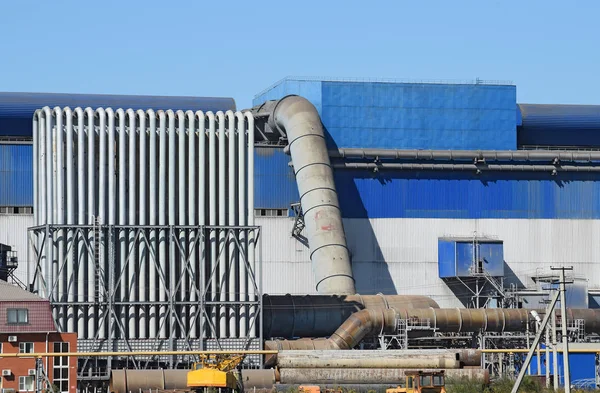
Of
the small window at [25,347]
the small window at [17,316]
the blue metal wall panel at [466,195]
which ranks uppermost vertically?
the blue metal wall panel at [466,195]

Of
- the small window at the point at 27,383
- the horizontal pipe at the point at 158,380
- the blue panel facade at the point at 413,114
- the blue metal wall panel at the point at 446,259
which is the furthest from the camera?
the blue panel facade at the point at 413,114

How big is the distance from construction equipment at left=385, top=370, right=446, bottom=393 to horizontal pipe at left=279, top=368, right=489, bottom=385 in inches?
327

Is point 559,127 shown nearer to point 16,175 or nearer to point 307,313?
point 307,313

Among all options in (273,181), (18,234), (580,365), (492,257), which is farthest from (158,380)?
(492,257)

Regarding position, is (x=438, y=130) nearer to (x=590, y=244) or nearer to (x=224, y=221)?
(x=590, y=244)

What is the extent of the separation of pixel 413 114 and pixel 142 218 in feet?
89.2

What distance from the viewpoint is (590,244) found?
96.0 m

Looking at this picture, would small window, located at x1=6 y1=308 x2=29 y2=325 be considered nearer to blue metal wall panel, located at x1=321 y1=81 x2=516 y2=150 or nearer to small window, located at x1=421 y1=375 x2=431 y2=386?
small window, located at x1=421 y1=375 x2=431 y2=386

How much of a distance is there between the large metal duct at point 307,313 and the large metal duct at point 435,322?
42.3 inches

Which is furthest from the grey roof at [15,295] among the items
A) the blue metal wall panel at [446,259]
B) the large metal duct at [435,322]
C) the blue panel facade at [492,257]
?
the blue panel facade at [492,257]

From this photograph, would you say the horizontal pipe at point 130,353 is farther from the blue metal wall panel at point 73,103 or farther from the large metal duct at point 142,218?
the blue metal wall panel at point 73,103

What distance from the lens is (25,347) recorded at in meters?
66.1

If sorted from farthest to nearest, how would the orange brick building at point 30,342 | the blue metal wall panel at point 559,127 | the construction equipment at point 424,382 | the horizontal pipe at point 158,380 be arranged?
the blue metal wall panel at point 559,127, the horizontal pipe at point 158,380, the orange brick building at point 30,342, the construction equipment at point 424,382

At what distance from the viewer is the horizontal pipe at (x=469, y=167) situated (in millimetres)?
93125
